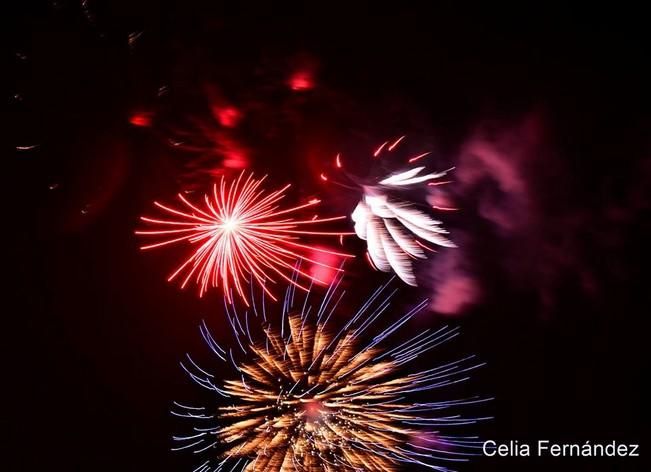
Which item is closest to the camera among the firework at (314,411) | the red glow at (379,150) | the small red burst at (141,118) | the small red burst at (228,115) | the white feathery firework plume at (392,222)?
the firework at (314,411)

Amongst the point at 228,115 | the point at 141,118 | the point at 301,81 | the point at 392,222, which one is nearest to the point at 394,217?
the point at 392,222

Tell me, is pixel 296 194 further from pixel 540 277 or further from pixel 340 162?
pixel 540 277

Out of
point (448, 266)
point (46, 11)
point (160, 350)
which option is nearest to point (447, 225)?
point (448, 266)

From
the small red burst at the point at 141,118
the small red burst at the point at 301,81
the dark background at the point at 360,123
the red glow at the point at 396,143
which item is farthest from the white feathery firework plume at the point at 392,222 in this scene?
the small red burst at the point at 141,118

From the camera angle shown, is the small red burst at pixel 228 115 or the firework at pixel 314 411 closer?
the firework at pixel 314 411

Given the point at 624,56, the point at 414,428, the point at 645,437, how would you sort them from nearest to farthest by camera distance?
the point at 414,428 < the point at 624,56 < the point at 645,437

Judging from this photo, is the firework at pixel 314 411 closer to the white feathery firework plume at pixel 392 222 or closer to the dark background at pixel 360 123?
the white feathery firework plume at pixel 392 222

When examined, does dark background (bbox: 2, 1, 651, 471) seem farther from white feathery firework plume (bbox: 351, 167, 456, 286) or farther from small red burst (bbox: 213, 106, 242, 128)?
white feathery firework plume (bbox: 351, 167, 456, 286)
